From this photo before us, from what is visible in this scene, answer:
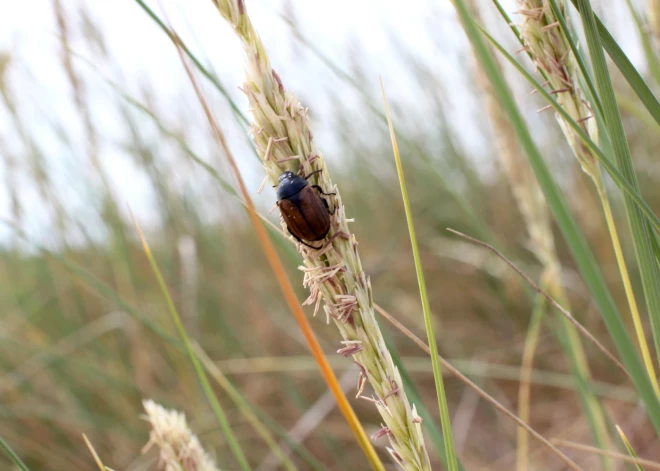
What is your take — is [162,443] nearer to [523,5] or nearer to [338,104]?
[523,5]

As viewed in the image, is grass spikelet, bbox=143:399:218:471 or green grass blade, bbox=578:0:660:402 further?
grass spikelet, bbox=143:399:218:471

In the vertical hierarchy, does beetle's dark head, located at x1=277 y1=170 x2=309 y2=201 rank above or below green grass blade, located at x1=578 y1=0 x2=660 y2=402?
above

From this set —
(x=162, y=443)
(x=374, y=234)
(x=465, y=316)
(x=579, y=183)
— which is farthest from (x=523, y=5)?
(x=374, y=234)

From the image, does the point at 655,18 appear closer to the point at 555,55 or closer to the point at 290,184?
the point at 555,55

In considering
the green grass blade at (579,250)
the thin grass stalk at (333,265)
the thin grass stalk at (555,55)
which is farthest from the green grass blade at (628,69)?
the thin grass stalk at (333,265)

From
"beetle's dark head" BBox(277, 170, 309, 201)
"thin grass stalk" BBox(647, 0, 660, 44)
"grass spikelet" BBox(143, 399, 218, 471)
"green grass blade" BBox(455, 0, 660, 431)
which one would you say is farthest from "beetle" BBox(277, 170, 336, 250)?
"thin grass stalk" BBox(647, 0, 660, 44)

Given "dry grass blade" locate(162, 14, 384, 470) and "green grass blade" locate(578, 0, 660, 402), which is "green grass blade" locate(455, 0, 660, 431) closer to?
"green grass blade" locate(578, 0, 660, 402)

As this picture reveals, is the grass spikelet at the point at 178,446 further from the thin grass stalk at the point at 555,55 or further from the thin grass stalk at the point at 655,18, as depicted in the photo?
the thin grass stalk at the point at 655,18

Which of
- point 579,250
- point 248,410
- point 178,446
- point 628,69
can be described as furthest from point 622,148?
point 248,410
